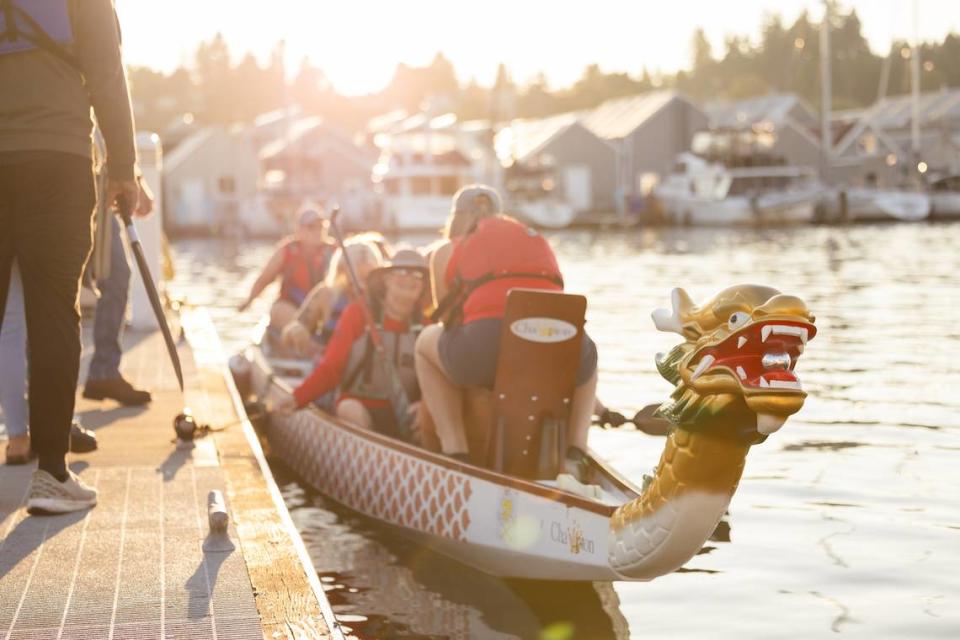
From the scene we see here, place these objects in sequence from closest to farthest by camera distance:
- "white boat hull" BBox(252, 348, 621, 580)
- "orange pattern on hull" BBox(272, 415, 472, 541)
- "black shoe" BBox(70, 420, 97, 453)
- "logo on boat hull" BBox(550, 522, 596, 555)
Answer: "logo on boat hull" BBox(550, 522, 596, 555)
"white boat hull" BBox(252, 348, 621, 580)
"orange pattern on hull" BBox(272, 415, 472, 541)
"black shoe" BBox(70, 420, 97, 453)

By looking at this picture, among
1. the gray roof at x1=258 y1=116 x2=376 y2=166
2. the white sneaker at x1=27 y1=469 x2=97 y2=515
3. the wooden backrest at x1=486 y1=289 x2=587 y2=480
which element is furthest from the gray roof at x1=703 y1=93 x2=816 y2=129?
the white sneaker at x1=27 y1=469 x2=97 y2=515

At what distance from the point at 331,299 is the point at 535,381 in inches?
162

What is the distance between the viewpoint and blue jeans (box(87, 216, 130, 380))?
945 centimetres

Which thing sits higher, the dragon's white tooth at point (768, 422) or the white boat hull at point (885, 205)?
the dragon's white tooth at point (768, 422)

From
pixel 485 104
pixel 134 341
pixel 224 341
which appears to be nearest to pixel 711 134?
pixel 485 104

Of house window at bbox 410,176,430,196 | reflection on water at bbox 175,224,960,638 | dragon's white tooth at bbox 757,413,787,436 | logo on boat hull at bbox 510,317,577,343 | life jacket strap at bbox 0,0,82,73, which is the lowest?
house window at bbox 410,176,430,196

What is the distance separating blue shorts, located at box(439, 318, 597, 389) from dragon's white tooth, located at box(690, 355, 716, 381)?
2.72m

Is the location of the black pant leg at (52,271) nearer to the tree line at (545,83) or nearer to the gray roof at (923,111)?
the gray roof at (923,111)

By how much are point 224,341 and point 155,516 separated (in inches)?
563

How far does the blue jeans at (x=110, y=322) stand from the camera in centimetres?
945

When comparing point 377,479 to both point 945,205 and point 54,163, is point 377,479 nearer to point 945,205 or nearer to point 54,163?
point 54,163

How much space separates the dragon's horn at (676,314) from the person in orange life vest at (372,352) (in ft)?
13.9

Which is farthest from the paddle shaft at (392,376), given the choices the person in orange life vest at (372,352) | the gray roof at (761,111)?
the gray roof at (761,111)

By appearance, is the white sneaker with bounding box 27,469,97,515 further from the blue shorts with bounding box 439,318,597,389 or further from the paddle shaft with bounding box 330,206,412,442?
the paddle shaft with bounding box 330,206,412,442
